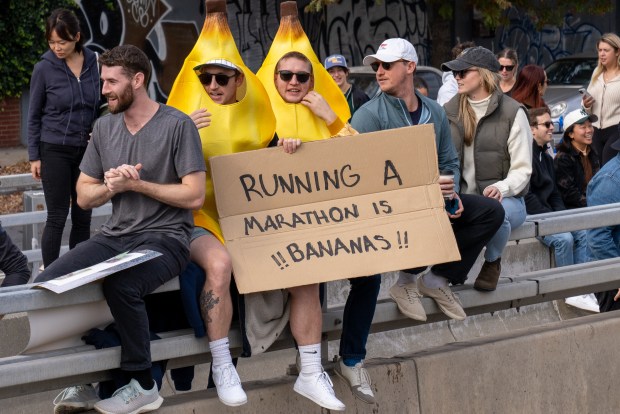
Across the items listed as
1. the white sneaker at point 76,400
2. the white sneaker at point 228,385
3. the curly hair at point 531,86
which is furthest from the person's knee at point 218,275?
Answer: the curly hair at point 531,86

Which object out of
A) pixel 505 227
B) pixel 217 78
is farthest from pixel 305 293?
pixel 505 227

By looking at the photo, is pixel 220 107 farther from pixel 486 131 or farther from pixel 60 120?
pixel 60 120

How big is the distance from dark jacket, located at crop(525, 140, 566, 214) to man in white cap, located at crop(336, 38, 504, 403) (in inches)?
121

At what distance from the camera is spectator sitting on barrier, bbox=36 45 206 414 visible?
500 centimetres

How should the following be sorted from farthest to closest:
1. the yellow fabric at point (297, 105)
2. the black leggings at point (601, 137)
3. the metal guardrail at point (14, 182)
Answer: the black leggings at point (601, 137)
the metal guardrail at point (14, 182)
the yellow fabric at point (297, 105)

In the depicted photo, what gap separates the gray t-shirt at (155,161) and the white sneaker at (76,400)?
0.66 m

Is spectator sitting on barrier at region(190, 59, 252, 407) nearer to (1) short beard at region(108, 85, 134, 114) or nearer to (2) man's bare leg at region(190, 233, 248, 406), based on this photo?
(2) man's bare leg at region(190, 233, 248, 406)

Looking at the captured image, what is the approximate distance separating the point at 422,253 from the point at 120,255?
4.62 ft

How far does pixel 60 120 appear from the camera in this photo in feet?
27.2

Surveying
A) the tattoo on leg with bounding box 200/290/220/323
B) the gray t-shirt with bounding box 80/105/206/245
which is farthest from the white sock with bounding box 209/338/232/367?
the gray t-shirt with bounding box 80/105/206/245

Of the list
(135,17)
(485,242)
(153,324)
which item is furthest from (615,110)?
(135,17)

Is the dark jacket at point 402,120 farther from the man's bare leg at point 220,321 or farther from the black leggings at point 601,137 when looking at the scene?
the black leggings at point 601,137

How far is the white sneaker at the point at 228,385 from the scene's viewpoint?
507cm

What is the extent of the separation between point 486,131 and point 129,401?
Result: 2782mm
